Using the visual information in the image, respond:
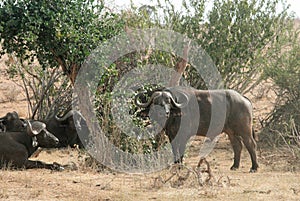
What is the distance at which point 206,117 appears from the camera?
1137 cm

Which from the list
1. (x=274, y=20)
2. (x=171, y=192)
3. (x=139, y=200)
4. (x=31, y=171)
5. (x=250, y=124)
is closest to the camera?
(x=139, y=200)

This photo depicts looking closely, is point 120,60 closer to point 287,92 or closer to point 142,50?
point 142,50

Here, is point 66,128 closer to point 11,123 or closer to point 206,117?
point 11,123

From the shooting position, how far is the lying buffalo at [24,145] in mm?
10672

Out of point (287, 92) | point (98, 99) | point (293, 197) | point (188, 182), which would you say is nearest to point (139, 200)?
point (188, 182)

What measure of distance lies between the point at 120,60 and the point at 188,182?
113 inches

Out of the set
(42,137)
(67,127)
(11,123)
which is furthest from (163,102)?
(11,123)

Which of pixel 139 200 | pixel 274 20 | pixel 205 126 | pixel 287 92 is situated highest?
pixel 274 20

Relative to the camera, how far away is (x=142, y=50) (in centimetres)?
1176

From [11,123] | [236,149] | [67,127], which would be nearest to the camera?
[236,149]

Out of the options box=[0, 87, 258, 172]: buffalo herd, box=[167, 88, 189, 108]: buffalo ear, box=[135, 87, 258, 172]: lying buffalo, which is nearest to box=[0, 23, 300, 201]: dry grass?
Answer: box=[0, 87, 258, 172]: buffalo herd

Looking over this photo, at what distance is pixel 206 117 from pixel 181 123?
0.57m

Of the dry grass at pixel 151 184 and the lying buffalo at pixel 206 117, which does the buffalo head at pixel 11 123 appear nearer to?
the dry grass at pixel 151 184

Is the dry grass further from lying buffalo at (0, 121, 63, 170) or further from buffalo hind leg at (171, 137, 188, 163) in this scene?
buffalo hind leg at (171, 137, 188, 163)
